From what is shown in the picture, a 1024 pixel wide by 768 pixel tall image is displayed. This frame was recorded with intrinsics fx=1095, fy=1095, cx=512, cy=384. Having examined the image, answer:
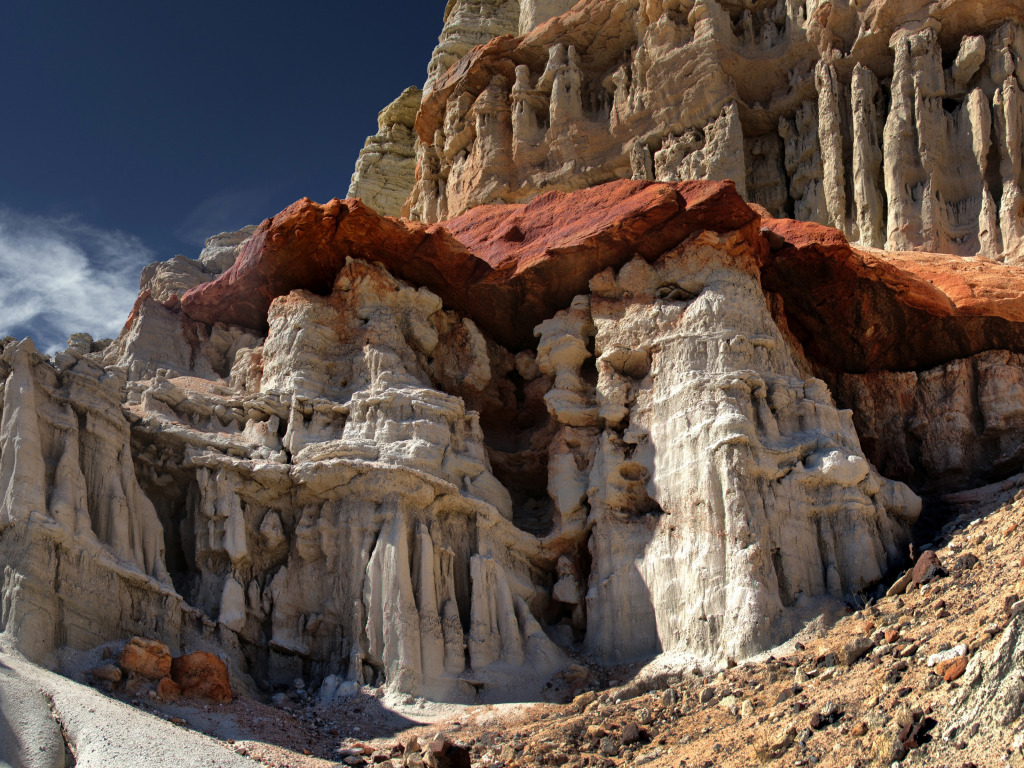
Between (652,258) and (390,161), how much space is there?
24.7m

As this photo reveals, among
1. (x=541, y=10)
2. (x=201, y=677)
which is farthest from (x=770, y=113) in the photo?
(x=201, y=677)

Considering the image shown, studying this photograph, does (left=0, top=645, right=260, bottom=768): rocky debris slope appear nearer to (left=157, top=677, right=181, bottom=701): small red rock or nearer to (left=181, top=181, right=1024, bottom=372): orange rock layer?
(left=157, top=677, right=181, bottom=701): small red rock

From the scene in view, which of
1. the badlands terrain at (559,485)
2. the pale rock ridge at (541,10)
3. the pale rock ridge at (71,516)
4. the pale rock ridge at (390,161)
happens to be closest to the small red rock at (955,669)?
the badlands terrain at (559,485)

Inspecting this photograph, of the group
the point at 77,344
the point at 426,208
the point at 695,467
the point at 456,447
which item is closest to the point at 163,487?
the point at 456,447

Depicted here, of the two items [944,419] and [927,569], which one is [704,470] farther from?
[944,419]

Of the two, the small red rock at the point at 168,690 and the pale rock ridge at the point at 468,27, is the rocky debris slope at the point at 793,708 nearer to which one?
the small red rock at the point at 168,690

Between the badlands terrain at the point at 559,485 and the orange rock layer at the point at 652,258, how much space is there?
3.2 inches

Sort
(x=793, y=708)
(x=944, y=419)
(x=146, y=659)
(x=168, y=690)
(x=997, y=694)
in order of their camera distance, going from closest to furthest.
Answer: (x=997, y=694), (x=793, y=708), (x=168, y=690), (x=146, y=659), (x=944, y=419)

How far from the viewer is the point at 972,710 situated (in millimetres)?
12523

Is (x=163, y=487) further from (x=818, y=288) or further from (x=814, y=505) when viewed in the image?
(x=818, y=288)

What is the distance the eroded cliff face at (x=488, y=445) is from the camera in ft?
63.8

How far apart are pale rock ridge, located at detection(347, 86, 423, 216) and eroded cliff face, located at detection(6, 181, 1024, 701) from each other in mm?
18621

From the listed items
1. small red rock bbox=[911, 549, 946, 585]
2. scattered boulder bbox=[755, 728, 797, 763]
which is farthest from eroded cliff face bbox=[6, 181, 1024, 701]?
scattered boulder bbox=[755, 728, 797, 763]

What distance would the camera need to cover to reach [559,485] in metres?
23.4
